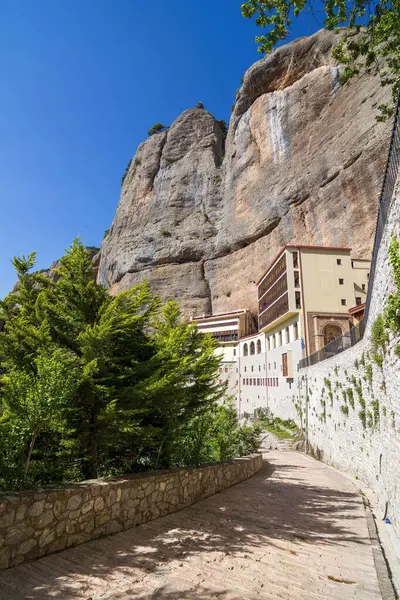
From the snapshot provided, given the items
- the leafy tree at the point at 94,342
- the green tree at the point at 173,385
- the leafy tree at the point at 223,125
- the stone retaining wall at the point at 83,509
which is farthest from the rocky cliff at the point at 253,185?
the stone retaining wall at the point at 83,509

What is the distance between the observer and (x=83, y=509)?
5.64m

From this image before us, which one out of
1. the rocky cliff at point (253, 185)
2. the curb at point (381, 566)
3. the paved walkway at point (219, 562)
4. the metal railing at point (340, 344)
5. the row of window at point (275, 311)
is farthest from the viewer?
the rocky cliff at point (253, 185)

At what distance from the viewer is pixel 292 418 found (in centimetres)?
3033

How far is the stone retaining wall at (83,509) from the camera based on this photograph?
4648mm

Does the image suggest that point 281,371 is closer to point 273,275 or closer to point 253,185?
point 273,275

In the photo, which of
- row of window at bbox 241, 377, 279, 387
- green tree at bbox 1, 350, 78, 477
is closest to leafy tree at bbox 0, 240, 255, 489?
green tree at bbox 1, 350, 78, 477

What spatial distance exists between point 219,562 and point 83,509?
7.47 feet

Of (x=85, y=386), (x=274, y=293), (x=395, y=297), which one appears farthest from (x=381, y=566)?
(x=274, y=293)

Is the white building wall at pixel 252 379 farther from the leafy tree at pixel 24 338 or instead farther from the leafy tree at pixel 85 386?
the leafy tree at pixel 24 338

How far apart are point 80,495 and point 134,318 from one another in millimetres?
3701

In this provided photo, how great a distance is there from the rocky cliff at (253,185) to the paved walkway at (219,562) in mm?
33005

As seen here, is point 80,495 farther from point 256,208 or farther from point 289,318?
point 256,208

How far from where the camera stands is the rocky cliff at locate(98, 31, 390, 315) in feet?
129

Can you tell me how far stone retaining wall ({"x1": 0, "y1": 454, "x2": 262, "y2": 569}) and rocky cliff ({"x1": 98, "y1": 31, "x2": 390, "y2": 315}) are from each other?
3365 cm
